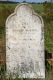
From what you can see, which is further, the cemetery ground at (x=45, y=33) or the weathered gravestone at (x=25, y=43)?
the cemetery ground at (x=45, y=33)

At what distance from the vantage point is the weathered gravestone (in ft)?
26.9

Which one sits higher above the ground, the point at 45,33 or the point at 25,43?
the point at 45,33

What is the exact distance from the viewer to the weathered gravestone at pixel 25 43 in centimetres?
820

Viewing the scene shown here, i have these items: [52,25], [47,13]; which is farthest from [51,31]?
[47,13]

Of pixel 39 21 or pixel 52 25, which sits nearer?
pixel 39 21

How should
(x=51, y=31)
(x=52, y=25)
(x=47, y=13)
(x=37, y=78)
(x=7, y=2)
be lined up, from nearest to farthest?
(x=37, y=78) → (x=51, y=31) → (x=52, y=25) → (x=47, y=13) → (x=7, y=2)

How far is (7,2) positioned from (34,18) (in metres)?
11.3

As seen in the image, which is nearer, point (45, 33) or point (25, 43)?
point (25, 43)

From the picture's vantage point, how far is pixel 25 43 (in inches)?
325

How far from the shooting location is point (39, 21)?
8.32 meters

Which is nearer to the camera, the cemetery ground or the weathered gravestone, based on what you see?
the weathered gravestone

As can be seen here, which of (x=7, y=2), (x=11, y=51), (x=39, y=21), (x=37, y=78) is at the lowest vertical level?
(x=37, y=78)

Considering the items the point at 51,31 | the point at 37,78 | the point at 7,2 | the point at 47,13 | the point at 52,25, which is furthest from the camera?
the point at 7,2

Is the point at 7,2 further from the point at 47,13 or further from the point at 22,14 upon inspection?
the point at 22,14
